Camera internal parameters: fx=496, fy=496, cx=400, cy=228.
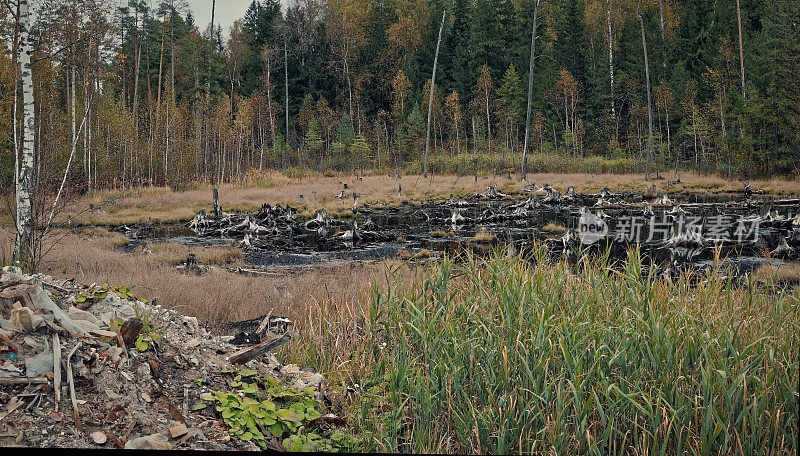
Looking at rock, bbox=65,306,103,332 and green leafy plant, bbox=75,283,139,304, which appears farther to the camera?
green leafy plant, bbox=75,283,139,304

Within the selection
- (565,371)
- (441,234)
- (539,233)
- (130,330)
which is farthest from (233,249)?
(565,371)

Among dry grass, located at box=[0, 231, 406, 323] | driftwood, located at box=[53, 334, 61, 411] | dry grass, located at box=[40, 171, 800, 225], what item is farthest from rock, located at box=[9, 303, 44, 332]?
dry grass, located at box=[40, 171, 800, 225]

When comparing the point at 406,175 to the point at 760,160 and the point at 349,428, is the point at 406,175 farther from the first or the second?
the point at 349,428

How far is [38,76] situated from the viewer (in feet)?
37.4

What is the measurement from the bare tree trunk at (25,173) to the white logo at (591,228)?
10239 millimetres

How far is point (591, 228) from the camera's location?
13.2 m

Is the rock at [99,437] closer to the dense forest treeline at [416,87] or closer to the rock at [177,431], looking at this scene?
the rock at [177,431]

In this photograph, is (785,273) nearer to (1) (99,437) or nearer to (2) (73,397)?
(1) (99,437)

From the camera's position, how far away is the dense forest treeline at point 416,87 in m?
13.9

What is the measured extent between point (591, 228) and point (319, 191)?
12.1 m

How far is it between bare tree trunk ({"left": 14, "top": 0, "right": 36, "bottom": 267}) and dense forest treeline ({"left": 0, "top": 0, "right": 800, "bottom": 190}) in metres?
2.01

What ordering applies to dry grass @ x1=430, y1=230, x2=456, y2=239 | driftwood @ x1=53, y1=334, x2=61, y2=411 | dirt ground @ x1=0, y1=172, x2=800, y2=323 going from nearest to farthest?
driftwood @ x1=53, y1=334, x2=61, y2=411 < dirt ground @ x1=0, y1=172, x2=800, y2=323 < dry grass @ x1=430, y1=230, x2=456, y2=239

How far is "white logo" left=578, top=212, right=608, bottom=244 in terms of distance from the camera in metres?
12.0

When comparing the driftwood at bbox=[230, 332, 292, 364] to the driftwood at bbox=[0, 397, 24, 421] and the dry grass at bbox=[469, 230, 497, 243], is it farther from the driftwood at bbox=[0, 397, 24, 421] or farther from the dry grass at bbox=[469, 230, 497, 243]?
the dry grass at bbox=[469, 230, 497, 243]
